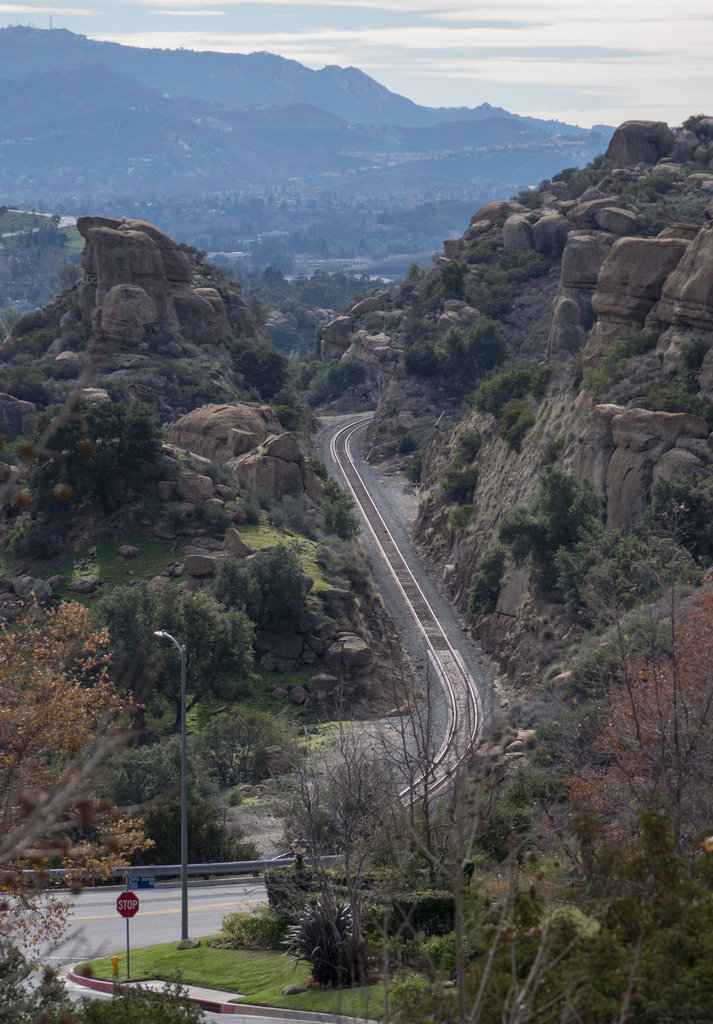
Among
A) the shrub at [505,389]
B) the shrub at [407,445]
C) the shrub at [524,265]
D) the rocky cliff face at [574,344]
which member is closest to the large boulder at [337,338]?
the rocky cliff face at [574,344]

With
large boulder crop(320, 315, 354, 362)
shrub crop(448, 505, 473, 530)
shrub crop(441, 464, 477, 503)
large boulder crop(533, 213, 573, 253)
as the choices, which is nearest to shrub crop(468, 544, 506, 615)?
shrub crop(448, 505, 473, 530)

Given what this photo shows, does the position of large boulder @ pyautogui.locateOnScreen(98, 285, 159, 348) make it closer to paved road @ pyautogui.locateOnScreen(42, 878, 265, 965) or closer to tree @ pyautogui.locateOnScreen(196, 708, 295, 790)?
tree @ pyautogui.locateOnScreen(196, 708, 295, 790)

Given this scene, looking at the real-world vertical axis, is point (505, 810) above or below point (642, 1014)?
below

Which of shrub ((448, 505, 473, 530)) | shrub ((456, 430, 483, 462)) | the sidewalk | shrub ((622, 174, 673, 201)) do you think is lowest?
shrub ((448, 505, 473, 530))

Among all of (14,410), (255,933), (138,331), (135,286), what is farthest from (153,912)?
(135,286)

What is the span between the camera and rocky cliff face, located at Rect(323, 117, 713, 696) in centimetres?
4831

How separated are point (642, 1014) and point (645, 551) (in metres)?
31.9

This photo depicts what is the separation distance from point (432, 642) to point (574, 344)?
26.9 metres

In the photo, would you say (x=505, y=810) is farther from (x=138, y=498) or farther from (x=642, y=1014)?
(x=138, y=498)

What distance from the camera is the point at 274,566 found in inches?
1934

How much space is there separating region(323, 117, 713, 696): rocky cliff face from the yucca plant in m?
A: 27.0

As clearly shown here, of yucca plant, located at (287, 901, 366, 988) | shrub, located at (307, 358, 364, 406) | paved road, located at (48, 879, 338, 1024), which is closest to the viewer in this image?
yucca plant, located at (287, 901, 366, 988)

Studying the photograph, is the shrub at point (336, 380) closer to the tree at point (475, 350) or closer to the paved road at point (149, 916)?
the tree at point (475, 350)

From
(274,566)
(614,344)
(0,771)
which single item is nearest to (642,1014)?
(0,771)
